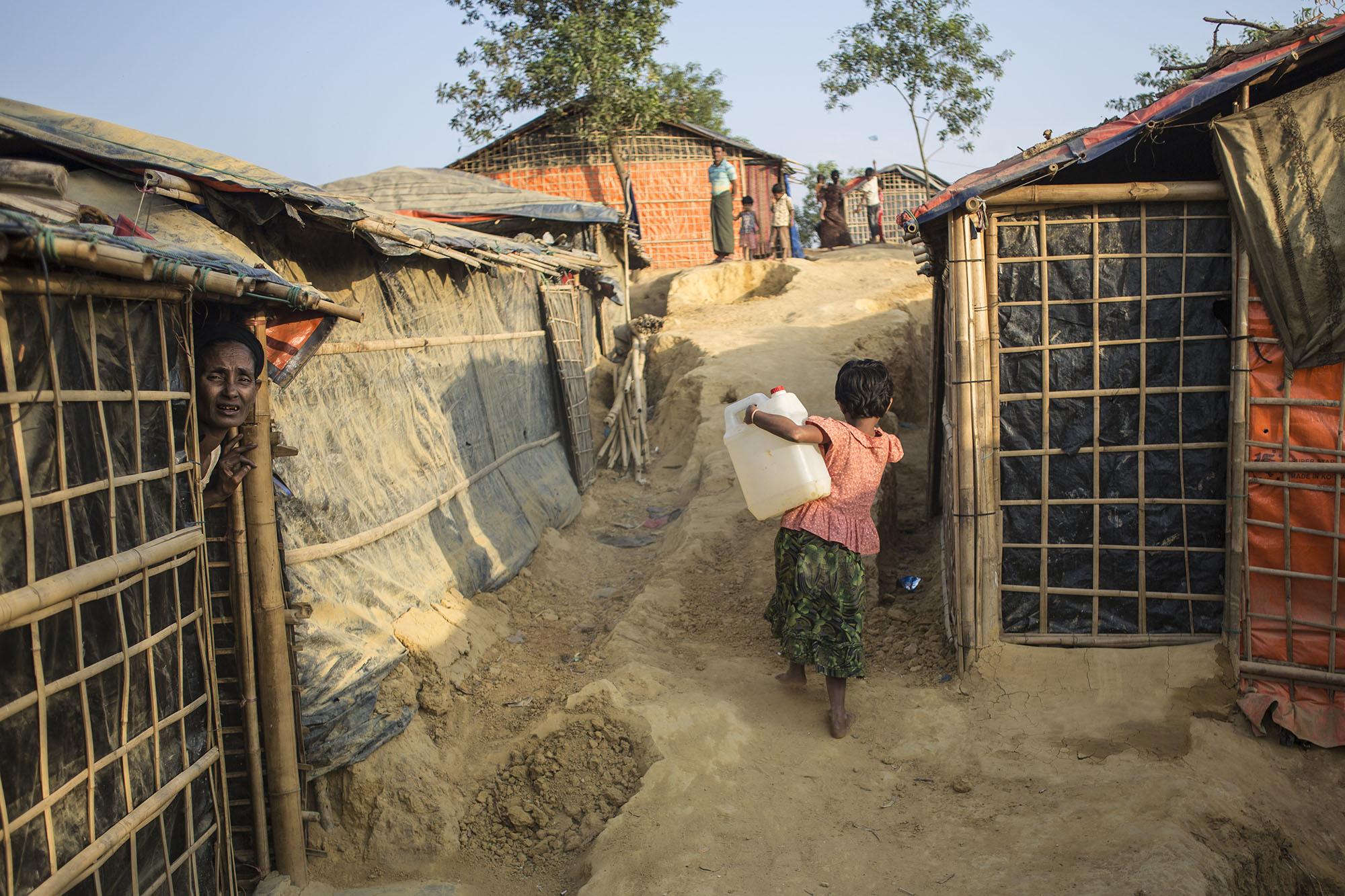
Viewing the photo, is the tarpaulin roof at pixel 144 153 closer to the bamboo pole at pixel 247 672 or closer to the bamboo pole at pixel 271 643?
the bamboo pole at pixel 271 643

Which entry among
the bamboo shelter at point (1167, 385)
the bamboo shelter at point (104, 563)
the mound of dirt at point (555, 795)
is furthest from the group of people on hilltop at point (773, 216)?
the bamboo shelter at point (104, 563)

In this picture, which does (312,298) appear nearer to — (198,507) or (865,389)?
(198,507)

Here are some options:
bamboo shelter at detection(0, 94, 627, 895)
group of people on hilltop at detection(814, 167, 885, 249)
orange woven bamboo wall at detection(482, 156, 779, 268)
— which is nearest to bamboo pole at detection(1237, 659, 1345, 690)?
bamboo shelter at detection(0, 94, 627, 895)

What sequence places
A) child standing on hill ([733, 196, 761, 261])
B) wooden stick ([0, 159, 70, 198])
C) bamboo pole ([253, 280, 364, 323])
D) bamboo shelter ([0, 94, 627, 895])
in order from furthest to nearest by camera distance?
1. child standing on hill ([733, 196, 761, 261])
2. bamboo pole ([253, 280, 364, 323])
3. wooden stick ([0, 159, 70, 198])
4. bamboo shelter ([0, 94, 627, 895])

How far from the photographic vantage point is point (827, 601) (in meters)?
4.07

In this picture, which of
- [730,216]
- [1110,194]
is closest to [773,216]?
[730,216]

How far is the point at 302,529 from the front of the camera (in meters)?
3.68

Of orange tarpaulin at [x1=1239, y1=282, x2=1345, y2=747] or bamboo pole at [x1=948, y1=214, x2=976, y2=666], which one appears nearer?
orange tarpaulin at [x1=1239, y1=282, x2=1345, y2=747]

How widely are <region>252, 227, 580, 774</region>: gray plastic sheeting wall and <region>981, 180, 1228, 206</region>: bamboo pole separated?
119 inches

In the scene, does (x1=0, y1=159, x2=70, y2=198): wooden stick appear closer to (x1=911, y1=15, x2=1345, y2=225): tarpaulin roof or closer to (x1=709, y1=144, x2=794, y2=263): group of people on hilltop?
(x1=911, y1=15, x2=1345, y2=225): tarpaulin roof

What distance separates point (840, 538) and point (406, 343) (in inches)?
101

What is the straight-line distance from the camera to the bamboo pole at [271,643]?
10.6ft

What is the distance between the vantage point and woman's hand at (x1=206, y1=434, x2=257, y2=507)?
10.2 feet

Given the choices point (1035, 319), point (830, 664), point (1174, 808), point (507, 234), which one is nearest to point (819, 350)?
point (507, 234)
